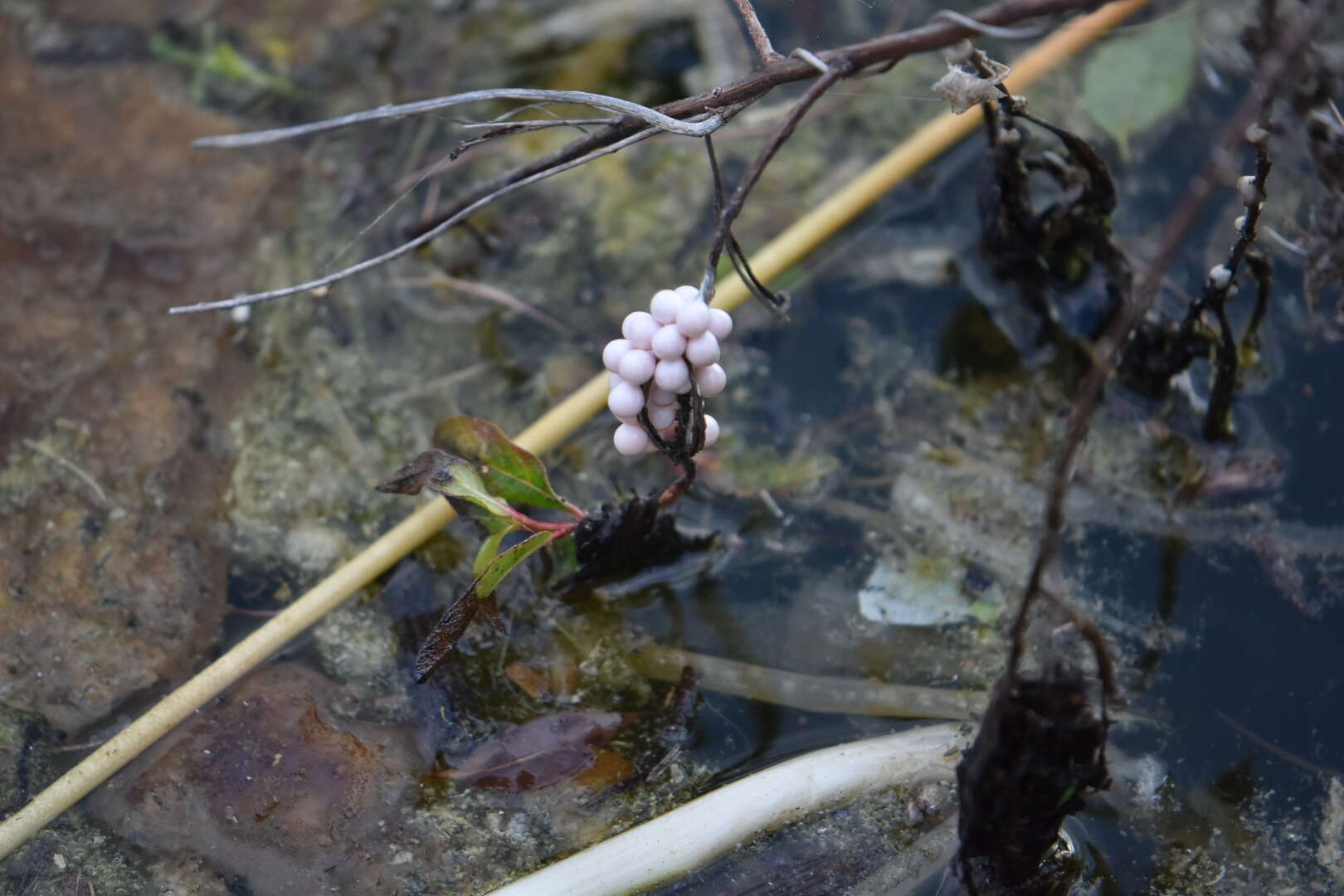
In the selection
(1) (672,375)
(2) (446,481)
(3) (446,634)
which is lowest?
(3) (446,634)

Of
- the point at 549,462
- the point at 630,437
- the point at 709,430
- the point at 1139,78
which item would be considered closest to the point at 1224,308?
the point at 1139,78

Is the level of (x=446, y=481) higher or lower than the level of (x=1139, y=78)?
lower

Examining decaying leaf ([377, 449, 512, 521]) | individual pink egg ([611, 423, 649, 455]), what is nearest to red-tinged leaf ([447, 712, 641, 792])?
decaying leaf ([377, 449, 512, 521])

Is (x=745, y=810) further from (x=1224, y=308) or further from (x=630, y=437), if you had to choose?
(x=1224, y=308)

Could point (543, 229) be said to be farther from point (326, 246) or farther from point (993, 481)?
point (993, 481)

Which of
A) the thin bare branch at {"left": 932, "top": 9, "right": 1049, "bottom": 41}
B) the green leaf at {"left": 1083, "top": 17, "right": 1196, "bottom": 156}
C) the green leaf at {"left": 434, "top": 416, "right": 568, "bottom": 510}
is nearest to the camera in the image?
the thin bare branch at {"left": 932, "top": 9, "right": 1049, "bottom": 41}

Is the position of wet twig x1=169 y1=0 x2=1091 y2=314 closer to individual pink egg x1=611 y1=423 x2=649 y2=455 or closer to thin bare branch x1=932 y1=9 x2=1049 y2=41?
thin bare branch x1=932 y1=9 x2=1049 y2=41

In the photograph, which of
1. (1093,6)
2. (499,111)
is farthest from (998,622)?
(499,111)
